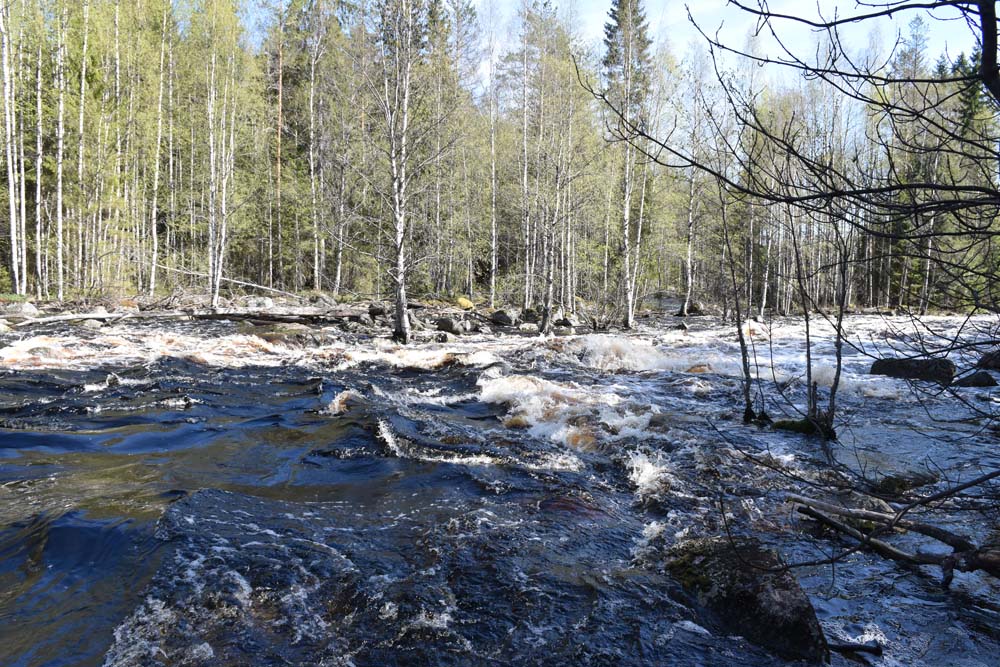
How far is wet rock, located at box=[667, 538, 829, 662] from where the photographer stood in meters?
2.42

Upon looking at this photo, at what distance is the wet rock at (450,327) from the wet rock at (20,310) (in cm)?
953

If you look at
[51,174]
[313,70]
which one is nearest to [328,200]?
[313,70]

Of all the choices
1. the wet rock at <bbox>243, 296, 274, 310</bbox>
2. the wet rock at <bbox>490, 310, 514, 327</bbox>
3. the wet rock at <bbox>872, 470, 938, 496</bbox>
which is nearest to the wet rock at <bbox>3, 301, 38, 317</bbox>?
the wet rock at <bbox>243, 296, 274, 310</bbox>

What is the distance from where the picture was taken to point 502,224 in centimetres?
2930

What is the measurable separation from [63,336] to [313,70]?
58.2 feet

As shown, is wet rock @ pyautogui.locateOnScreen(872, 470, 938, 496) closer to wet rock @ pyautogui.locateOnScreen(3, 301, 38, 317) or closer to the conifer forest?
→ the conifer forest

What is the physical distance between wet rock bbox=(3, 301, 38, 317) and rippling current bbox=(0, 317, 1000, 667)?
23.8 ft

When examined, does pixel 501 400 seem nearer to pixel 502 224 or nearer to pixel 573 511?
pixel 573 511

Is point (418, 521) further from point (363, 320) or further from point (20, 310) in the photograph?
point (20, 310)

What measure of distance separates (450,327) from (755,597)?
12595 mm

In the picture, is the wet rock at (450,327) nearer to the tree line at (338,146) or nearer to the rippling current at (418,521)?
the tree line at (338,146)

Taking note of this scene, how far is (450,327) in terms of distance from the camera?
1488 cm

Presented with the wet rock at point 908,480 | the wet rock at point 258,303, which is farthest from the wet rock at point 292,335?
the wet rock at point 908,480

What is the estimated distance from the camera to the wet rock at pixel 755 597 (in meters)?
2.42
